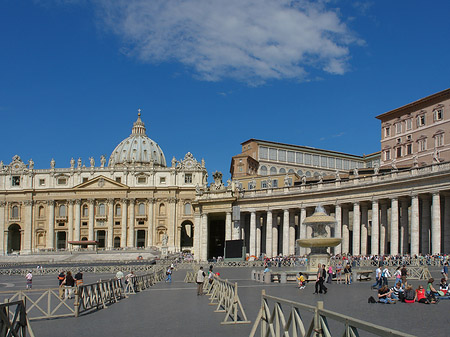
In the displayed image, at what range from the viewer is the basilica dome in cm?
17950

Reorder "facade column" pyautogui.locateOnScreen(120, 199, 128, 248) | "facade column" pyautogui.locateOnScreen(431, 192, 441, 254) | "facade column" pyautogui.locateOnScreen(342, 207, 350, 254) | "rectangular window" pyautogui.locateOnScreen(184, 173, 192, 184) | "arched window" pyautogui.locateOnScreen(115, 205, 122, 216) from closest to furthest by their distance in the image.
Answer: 1. "facade column" pyautogui.locateOnScreen(431, 192, 441, 254)
2. "facade column" pyautogui.locateOnScreen(342, 207, 350, 254)
3. "facade column" pyautogui.locateOnScreen(120, 199, 128, 248)
4. "arched window" pyautogui.locateOnScreen(115, 205, 122, 216)
5. "rectangular window" pyautogui.locateOnScreen(184, 173, 192, 184)

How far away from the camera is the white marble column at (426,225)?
5244 cm

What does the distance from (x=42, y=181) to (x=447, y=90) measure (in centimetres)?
9587

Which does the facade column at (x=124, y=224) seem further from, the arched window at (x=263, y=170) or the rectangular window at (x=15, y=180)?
the arched window at (x=263, y=170)

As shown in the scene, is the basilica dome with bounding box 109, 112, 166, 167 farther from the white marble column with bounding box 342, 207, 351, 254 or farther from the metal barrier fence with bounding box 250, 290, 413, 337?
the metal barrier fence with bounding box 250, 290, 413, 337

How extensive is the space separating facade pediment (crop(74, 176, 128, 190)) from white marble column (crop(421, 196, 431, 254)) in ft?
283

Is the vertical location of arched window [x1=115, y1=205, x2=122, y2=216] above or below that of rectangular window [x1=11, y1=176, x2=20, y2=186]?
below

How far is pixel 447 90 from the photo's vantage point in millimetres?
71250

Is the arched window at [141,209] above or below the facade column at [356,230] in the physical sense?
above

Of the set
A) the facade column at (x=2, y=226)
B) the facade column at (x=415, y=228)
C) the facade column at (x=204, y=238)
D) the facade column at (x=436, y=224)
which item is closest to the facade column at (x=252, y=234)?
the facade column at (x=204, y=238)

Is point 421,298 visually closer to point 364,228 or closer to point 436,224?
point 436,224

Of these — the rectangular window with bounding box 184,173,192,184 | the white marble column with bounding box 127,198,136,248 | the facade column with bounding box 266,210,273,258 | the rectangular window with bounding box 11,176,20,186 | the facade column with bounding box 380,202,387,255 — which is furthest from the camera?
the rectangular window with bounding box 11,176,20,186

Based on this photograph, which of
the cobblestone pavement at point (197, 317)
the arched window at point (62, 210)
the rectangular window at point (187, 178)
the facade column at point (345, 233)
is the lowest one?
the cobblestone pavement at point (197, 317)

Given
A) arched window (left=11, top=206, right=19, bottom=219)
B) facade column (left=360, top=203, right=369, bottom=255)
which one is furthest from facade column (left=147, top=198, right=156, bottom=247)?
facade column (left=360, top=203, right=369, bottom=255)
